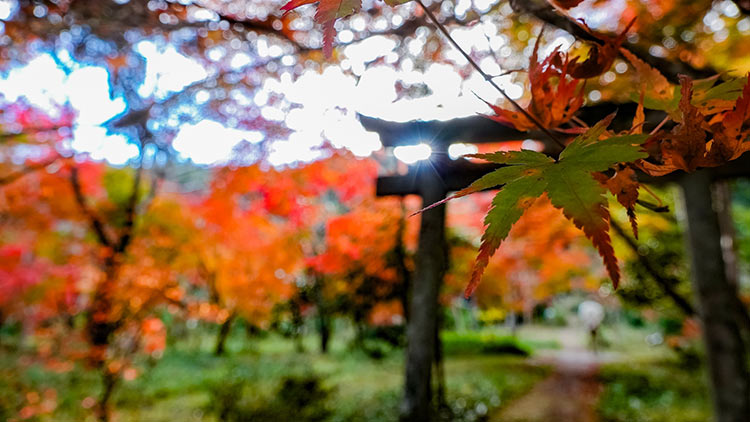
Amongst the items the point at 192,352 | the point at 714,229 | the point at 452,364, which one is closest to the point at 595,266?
the point at 452,364

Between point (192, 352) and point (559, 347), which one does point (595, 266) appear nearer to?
point (559, 347)

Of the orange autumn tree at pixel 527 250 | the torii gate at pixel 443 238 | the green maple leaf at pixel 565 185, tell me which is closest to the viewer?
the green maple leaf at pixel 565 185

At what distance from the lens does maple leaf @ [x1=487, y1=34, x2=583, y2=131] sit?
681mm

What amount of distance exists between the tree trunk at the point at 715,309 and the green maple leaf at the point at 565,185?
10.3 ft

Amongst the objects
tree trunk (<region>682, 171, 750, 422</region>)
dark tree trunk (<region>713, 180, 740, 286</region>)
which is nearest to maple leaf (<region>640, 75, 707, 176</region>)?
tree trunk (<region>682, 171, 750, 422</region>)

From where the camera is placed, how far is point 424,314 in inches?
107

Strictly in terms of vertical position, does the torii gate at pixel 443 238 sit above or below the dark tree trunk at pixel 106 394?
above

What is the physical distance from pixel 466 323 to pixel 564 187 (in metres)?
19.8

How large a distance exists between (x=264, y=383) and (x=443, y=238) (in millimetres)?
6803

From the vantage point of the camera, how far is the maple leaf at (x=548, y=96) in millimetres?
681

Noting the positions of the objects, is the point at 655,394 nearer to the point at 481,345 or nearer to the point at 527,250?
the point at 527,250

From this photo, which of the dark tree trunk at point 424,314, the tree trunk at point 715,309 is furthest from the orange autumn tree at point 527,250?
the dark tree trunk at point 424,314

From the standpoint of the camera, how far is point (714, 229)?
9.70 feet

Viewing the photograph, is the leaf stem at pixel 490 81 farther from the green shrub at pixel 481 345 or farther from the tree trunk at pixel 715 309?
the green shrub at pixel 481 345
